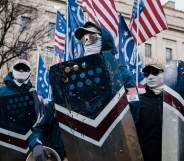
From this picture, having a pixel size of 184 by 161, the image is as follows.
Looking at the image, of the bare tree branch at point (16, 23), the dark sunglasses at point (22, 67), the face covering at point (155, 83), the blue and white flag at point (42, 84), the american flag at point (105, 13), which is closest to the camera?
the face covering at point (155, 83)

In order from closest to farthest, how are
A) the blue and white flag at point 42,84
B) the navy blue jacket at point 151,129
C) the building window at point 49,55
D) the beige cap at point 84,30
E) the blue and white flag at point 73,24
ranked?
the beige cap at point 84,30 < the navy blue jacket at point 151,129 < the blue and white flag at point 73,24 < the blue and white flag at point 42,84 < the building window at point 49,55

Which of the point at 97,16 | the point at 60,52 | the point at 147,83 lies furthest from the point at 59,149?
the point at 60,52

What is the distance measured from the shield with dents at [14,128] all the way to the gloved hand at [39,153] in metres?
1.01

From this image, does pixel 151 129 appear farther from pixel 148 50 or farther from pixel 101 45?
pixel 148 50

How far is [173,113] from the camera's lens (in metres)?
2.66

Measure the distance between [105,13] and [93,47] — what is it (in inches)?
199

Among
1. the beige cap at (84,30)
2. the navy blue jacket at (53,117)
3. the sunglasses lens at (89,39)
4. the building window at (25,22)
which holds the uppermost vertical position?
the building window at (25,22)

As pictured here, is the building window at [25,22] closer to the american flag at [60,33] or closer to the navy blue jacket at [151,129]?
the american flag at [60,33]

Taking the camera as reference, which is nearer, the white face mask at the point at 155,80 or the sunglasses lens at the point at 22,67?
the white face mask at the point at 155,80

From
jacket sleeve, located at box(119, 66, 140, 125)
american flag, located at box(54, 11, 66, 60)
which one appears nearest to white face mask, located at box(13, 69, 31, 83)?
jacket sleeve, located at box(119, 66, 140, 125)

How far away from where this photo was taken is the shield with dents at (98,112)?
2605 millimetres

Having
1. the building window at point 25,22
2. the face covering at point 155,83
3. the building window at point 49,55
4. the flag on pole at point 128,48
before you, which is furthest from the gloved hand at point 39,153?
the building window at point 49,55

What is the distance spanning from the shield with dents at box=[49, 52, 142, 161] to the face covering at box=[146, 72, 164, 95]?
1.21m

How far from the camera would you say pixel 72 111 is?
273 cm
